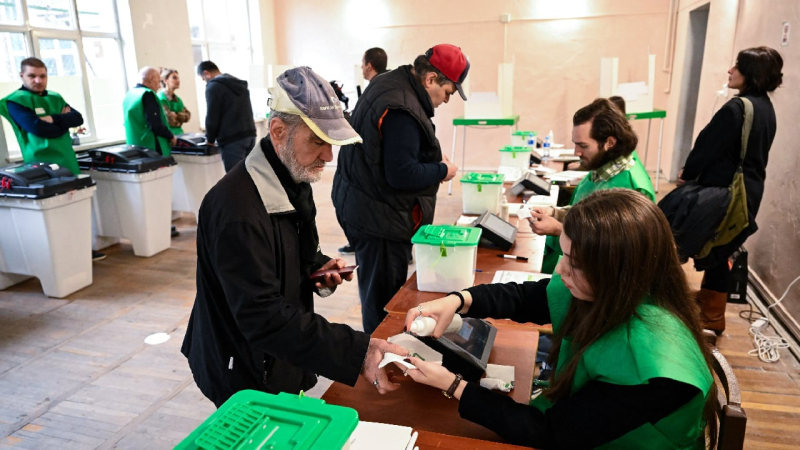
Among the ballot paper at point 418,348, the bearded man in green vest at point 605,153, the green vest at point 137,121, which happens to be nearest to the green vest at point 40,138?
the green vest at point 137,121

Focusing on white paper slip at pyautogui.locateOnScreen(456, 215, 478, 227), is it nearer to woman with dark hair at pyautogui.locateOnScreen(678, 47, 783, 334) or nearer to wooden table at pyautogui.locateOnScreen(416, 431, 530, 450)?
woman with dark hair at pyautogui.locateOnScreen(678, 47, 783, 334)

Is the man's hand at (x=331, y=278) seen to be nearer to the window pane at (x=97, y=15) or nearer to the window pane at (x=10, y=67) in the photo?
the window pane at (x=10, y=67)

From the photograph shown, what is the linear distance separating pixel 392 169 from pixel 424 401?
113 centimetres

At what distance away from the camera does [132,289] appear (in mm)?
4113

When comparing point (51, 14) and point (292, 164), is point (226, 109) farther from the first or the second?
point (292, 164)

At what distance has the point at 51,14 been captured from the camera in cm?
509

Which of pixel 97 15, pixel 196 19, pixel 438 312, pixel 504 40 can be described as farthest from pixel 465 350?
pixel 504 40

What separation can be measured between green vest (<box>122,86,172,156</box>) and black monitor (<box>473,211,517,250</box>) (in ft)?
12.2

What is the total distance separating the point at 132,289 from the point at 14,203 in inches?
37.7

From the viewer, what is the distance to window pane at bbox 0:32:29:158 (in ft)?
14.8

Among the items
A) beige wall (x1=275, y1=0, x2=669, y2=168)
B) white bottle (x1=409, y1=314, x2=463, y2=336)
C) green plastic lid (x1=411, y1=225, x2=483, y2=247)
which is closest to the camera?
white bottle (x1=409, y1=314, x2=463, y2=336)

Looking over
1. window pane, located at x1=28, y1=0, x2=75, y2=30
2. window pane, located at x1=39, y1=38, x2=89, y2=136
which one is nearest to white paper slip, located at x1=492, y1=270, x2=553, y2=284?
window pane, located at x1=39, y1=38, x2=89, y2=136

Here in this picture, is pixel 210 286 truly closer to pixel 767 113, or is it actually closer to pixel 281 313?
pixel 281 313

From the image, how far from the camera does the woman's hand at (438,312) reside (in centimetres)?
141
